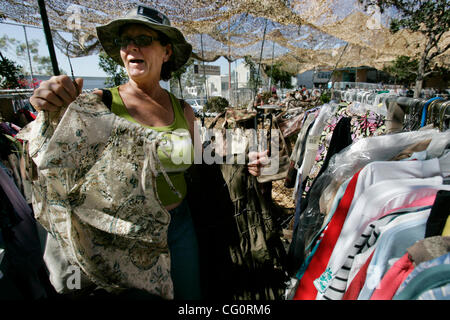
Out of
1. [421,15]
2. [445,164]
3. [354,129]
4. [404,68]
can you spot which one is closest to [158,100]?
[445,164]

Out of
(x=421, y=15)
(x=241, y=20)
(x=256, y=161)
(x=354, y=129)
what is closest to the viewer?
(x=256, y=161)

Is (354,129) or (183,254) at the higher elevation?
(354,129)

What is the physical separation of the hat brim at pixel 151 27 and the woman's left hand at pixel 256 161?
82cm

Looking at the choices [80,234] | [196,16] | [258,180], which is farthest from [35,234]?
[196,16]

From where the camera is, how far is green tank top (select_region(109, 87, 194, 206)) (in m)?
0.87

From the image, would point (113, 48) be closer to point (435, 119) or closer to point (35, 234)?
point (35, 234)

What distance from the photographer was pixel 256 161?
1292 mm

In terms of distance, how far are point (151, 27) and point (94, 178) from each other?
2.75ft

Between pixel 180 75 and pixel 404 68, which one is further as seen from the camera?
pixel 404 68

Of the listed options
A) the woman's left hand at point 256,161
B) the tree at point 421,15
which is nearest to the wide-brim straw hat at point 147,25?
the woman's left hand at point 256,161

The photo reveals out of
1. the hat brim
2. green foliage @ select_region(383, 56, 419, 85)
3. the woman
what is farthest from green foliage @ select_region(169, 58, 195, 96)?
green foliage @ select_region(383, 56, 419, 85)

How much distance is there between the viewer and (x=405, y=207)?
0.85 meters

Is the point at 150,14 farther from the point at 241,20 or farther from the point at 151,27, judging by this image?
the point at 241,20
